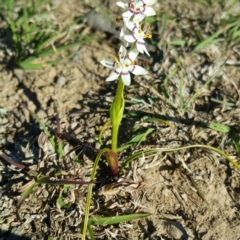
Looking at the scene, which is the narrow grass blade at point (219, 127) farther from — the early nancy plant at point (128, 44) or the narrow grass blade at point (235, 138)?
the early nancy plant at point (128, 44)

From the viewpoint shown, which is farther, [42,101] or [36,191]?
[42,101]

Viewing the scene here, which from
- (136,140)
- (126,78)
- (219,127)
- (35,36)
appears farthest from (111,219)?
(35,36)

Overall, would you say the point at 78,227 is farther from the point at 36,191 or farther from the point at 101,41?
the point at 101,41

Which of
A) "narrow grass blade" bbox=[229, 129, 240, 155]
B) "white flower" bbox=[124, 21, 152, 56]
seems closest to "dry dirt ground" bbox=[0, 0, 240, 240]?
"narrow grass blade" bbox=[229, 129, 240, 155]

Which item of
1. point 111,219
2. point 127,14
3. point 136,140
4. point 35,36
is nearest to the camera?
point 127,14

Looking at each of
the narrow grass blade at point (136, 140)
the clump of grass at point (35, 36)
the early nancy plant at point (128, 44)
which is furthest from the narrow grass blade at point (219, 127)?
the clump of grass at point (35, 36)

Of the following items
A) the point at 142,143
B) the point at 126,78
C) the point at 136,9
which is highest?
the point at 136,9

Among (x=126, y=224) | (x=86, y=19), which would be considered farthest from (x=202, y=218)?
(x=86, y=19)

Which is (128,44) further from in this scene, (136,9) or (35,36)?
(35,36)

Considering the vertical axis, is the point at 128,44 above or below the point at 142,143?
above
